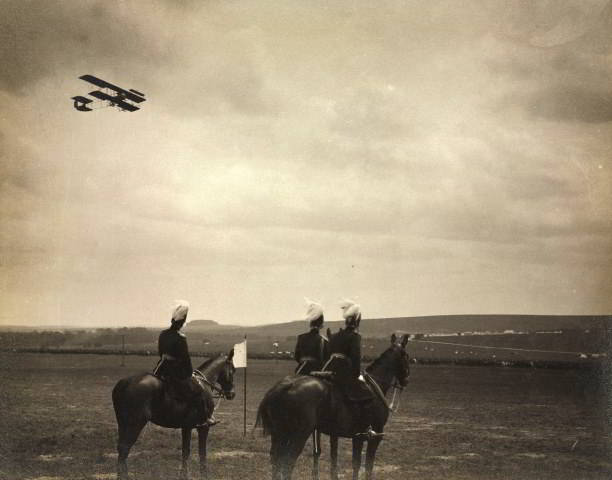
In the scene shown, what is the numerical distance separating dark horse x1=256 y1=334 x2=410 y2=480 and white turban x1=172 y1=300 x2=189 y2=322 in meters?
2.59

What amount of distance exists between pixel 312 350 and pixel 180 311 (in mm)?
2556

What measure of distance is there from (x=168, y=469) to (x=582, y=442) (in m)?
10.8

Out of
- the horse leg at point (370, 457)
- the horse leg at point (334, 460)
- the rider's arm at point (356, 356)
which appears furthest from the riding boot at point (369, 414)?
the horse leg at point (334, 460)

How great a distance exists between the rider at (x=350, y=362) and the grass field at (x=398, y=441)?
8.34ft

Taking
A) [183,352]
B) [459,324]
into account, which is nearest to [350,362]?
[183,352]

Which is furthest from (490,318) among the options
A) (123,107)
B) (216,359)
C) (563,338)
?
(216,359)

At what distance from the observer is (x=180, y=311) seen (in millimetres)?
12523

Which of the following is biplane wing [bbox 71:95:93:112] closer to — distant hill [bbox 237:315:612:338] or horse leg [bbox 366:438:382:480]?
horse leg [bbox 366:438:382:480]

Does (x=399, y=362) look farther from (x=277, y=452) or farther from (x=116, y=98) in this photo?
(x=116, y=98)

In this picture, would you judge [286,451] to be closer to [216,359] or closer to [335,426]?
[335,426]

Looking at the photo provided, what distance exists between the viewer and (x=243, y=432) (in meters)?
18.6

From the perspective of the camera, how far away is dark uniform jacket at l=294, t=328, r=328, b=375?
1248 centimetres

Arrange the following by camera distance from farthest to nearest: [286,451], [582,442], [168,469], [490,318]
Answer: [490,318] → [582,442] → [168,469] → [286,451]

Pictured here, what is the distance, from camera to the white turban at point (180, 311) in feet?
41.1
